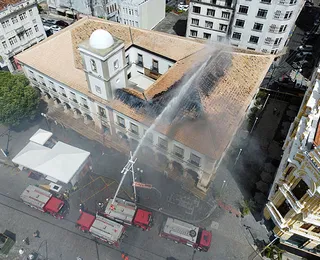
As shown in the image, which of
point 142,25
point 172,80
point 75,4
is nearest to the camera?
point 172,80

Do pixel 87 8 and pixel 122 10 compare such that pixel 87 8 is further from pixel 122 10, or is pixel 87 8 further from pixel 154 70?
pixel 154 70

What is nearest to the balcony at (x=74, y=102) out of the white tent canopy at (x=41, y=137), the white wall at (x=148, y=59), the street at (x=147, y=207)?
the street at (x=147, y=207)

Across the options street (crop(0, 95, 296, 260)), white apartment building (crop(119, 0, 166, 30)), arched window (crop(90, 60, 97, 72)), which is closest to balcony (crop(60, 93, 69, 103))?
street (crop(0, 95, 296, 260))

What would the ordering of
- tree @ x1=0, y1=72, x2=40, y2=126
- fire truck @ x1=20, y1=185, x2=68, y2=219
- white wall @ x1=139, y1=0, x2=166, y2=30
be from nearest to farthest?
fire truck @ x1=20, y1=185, x2=68, y2=219, tree @ x1=0, y1=72, x2=40, y2=126, white wall @ x1=139, y1=0, x2=166, y2=30

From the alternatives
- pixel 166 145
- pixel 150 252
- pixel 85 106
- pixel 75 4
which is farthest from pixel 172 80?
pixel 75 4

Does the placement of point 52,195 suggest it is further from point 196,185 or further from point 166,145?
point 196,185

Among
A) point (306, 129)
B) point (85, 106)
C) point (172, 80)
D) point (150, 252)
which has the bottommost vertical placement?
point (150, 252)

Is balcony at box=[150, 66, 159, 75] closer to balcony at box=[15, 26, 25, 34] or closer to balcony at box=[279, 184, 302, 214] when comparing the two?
balcony at box=[15, 26, 25, 34]
